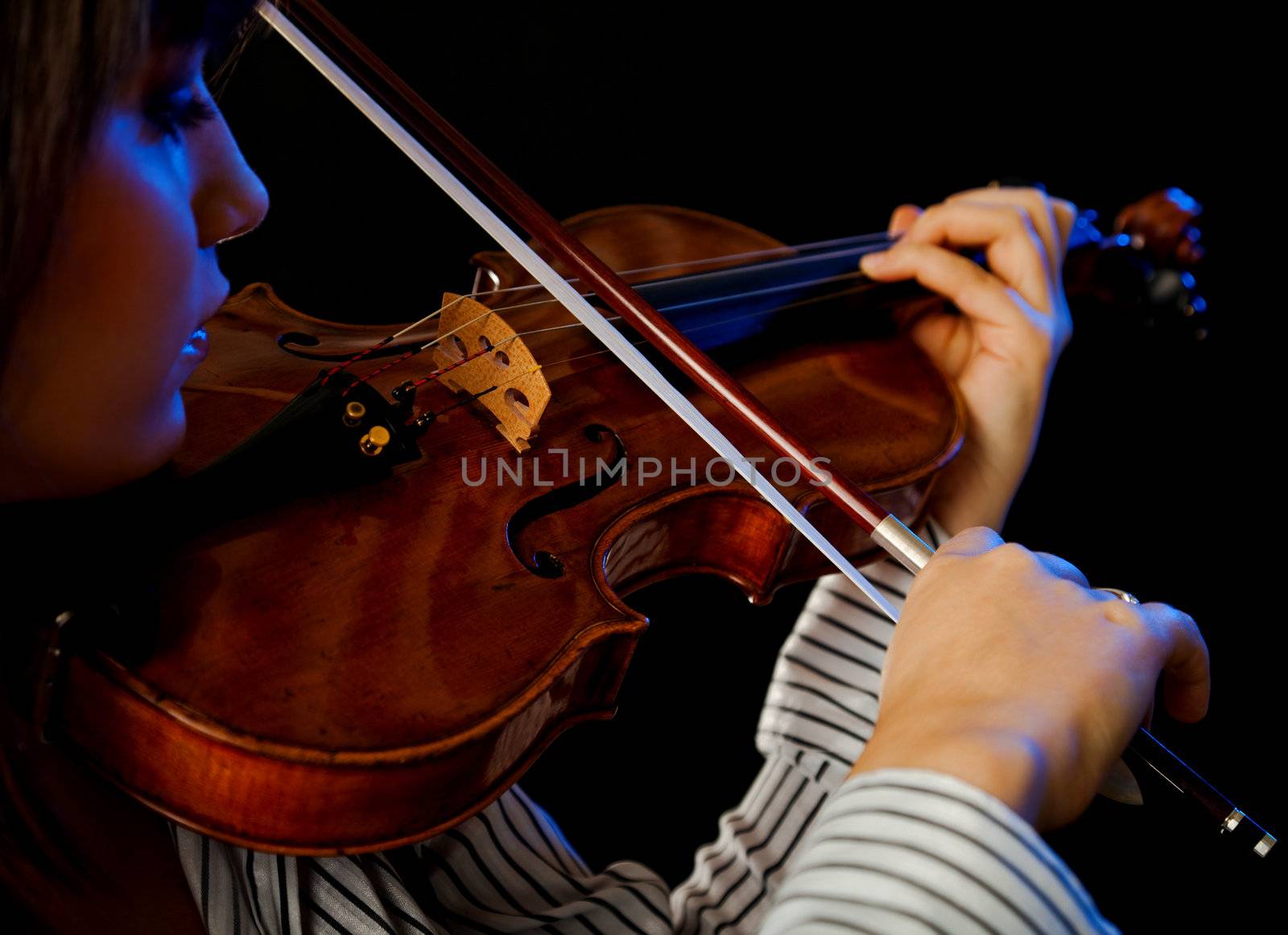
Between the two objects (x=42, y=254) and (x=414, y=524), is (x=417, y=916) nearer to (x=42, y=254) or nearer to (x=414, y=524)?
(x=414, y=524)

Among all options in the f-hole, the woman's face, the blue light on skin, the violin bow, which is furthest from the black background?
the woman's face

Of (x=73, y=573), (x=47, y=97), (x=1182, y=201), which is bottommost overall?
(x=73, y=573)

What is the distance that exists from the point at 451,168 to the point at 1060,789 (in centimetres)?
63

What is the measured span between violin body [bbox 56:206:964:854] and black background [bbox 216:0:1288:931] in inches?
16.7

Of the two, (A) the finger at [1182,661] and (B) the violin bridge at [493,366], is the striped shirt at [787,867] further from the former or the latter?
(B) the violin bridge at [493,366]

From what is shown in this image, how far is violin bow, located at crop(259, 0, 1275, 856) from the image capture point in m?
0.55

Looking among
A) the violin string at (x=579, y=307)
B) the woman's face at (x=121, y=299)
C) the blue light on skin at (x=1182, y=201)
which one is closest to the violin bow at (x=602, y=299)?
the violin string at (x=579, y=307)

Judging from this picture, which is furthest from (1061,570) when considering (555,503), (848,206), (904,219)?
(848,206)

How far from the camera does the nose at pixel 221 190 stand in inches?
18.1

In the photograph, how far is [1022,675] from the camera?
17.1 inches

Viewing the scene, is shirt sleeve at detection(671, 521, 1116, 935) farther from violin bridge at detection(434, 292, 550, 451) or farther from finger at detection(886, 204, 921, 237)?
finger at detection(886, 204, 921, 237)

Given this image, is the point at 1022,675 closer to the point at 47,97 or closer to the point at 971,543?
the point at 971,543

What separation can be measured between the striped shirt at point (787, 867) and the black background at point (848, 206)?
33 cm

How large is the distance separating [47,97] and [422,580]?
11.5 inches
